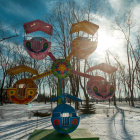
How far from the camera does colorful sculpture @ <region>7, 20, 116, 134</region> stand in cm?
378

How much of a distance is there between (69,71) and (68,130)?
1870 mm

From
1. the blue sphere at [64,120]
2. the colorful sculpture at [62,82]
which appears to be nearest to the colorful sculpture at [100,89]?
the colorful sculpture at [62,82]

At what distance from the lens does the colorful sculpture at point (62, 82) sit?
378 centimetres

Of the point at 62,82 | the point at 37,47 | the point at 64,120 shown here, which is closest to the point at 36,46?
the point at 37,47

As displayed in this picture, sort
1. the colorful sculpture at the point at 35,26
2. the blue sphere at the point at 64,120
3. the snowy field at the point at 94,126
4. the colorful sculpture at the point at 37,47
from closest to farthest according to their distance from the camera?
the blue sphere at the point at 64,120 → the colorful sculpture at the point at 37,47 → the colorful sculpture at the point at 35,26 → the snowy field at the point at 94,126

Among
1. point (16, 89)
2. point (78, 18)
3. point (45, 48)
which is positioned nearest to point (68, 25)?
point (78, 18)

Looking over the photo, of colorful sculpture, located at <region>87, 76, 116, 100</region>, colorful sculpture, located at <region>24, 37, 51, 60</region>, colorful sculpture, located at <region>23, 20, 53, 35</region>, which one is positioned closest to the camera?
colorful sculpture, located at <region>24, 37, 51, 60</region>

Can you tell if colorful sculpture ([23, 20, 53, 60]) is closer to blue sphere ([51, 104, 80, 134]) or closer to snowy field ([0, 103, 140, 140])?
blue sphere ([51, 104, 80, 134])

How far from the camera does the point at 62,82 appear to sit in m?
4.28

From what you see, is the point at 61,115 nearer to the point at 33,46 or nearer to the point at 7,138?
the point at 33,46

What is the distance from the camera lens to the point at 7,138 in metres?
4.82

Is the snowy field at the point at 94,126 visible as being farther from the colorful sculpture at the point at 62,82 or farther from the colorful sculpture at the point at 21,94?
the colorful sculpture at the point at 21,94

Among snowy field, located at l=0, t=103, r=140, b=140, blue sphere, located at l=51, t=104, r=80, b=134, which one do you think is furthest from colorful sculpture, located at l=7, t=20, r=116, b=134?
snowy field, located at l=0, t=103, r=140, b=140

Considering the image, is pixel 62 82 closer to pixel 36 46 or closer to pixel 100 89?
pixel 100 89
